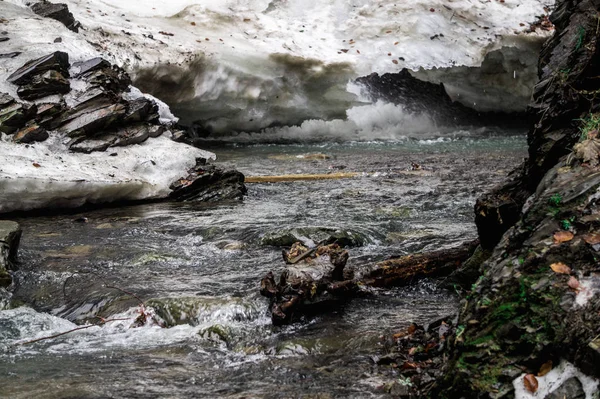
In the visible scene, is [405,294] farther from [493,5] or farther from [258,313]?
[493,5]

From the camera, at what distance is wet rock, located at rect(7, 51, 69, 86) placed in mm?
8602

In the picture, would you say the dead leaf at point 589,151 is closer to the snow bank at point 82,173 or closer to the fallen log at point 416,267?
the fallen log at point 416,267

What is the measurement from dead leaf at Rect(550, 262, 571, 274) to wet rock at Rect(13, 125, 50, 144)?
23.1 ft

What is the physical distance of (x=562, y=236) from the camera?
2.72 m

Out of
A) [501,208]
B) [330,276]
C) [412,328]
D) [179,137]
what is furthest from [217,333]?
[179,137]

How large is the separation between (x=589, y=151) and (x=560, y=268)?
0.86m

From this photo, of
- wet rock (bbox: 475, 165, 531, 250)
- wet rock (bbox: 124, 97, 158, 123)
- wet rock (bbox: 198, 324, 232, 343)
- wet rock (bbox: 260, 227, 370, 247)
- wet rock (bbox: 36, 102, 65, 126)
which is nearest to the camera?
wet rock (bbox: 198, 324, 232, 343)

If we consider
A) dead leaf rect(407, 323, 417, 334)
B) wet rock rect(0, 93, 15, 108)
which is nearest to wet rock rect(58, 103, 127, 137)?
wet rock rect(0, 93, 15, 108)

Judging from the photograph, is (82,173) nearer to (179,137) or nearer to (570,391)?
(179,137)

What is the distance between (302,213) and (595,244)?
523cm

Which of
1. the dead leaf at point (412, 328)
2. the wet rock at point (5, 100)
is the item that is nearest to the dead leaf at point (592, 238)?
the dead leaf at point (412, 328)

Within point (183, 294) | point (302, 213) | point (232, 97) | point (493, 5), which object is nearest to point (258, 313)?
point (183, 294)

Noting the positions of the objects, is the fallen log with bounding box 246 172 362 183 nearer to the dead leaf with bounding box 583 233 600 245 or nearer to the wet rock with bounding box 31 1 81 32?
the wet rock with bounding box 31 1 81 32

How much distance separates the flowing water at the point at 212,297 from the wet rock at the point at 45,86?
201 centimetres
